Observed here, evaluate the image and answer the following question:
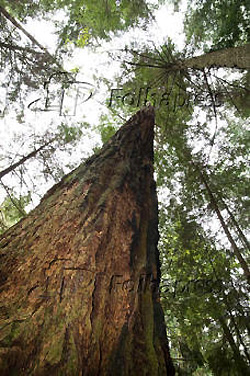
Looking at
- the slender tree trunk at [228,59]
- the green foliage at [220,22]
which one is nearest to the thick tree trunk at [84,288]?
the slender tree trunk at [228,59]

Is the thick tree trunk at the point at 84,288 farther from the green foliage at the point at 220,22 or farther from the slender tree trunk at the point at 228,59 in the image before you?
the green foliage at the point at 220,22

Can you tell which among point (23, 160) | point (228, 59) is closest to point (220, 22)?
point (228, 59)

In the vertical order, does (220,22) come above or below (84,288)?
above

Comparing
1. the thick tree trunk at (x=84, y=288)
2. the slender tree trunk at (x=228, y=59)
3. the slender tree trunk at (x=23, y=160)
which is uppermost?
the slender tree trunk at (x=23, y=160)

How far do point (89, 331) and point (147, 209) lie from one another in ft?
3.82

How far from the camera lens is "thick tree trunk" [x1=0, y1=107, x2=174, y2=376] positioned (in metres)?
1.04

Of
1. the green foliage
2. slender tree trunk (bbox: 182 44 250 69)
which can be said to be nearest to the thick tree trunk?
slender tree trunk (bbox: 182 44 250 69)

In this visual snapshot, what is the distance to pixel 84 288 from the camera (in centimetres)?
125

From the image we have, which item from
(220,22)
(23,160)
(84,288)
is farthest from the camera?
(23,160)

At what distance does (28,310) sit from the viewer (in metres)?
1.14

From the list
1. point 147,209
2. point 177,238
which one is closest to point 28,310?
point 147,209

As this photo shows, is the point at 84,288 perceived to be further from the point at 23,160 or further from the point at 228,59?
the point at 23,160

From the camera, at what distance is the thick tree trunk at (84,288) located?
1039mm

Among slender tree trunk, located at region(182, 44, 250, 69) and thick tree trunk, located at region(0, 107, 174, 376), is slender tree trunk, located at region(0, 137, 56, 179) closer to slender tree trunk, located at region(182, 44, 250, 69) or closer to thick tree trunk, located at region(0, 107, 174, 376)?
slender tree trunk, located at region(182, 44, 250, 69)
